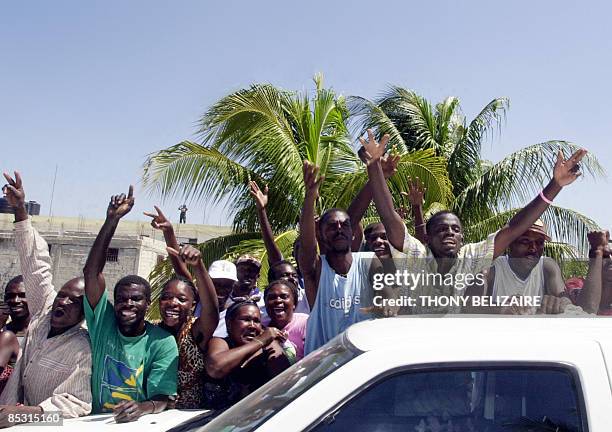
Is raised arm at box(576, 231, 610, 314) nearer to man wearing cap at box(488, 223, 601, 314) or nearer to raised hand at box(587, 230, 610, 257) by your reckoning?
man wearing cap at box(488, 223, 601, 314)

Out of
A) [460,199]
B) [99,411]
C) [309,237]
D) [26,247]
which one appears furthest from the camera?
[460,199]

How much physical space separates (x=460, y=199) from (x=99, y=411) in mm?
9194

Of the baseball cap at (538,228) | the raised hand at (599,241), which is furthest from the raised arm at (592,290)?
the raised hand at (599,241)

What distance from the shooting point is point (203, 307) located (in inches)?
132

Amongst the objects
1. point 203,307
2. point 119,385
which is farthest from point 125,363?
point 203,307

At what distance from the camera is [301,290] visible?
484 centimetres

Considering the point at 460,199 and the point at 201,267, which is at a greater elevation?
the point at 460,199

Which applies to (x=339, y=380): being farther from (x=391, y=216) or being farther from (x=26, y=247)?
(x=26, y=247)

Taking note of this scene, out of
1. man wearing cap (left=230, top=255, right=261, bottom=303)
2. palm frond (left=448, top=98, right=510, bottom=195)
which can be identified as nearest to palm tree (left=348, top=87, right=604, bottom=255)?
palm frond (left=448, top=98, right=510, bottom=195)

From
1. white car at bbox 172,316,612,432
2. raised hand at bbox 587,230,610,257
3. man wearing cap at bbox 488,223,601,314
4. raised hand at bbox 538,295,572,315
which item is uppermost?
raised hand at bbox 587,230,610,257

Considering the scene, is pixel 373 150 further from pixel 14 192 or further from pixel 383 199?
pixel 14 192

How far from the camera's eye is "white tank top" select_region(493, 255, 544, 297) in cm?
268

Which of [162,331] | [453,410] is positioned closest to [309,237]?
[162,331]

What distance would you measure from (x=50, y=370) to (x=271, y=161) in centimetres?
723
